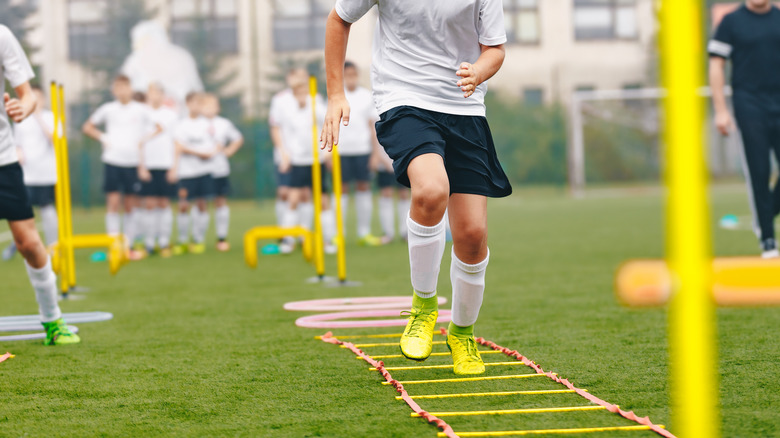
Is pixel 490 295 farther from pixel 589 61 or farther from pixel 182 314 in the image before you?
pixel 589 61

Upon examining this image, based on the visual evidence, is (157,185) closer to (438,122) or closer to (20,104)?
(20,104)

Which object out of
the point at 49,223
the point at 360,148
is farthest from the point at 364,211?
the point at 49,223

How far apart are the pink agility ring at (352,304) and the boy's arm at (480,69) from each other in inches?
93.1

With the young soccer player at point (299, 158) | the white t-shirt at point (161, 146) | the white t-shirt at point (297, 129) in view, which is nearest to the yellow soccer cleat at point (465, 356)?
the young soccer player at point (299, 158)

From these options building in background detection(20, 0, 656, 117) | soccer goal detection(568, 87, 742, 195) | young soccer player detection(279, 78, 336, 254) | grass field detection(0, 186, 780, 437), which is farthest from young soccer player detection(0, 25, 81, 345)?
soccer goal detection(568, 87, 742, 195)

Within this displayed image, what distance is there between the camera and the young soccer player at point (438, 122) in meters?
3.77

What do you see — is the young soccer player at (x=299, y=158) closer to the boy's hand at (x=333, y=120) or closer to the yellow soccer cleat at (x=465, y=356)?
the boy's hand at (x=333, y=120)

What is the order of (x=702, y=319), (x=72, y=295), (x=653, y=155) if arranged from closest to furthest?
(x=702, y=319)
(x=72, y=295)
(x=653, y=155)

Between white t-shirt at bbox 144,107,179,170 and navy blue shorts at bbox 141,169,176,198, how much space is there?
86mm

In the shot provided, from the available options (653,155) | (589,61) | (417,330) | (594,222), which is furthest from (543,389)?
(589,61)

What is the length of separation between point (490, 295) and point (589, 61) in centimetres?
2781

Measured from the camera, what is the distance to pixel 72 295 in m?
7.24

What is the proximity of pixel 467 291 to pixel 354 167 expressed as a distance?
764cm

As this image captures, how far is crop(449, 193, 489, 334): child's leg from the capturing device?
3.75 meters
